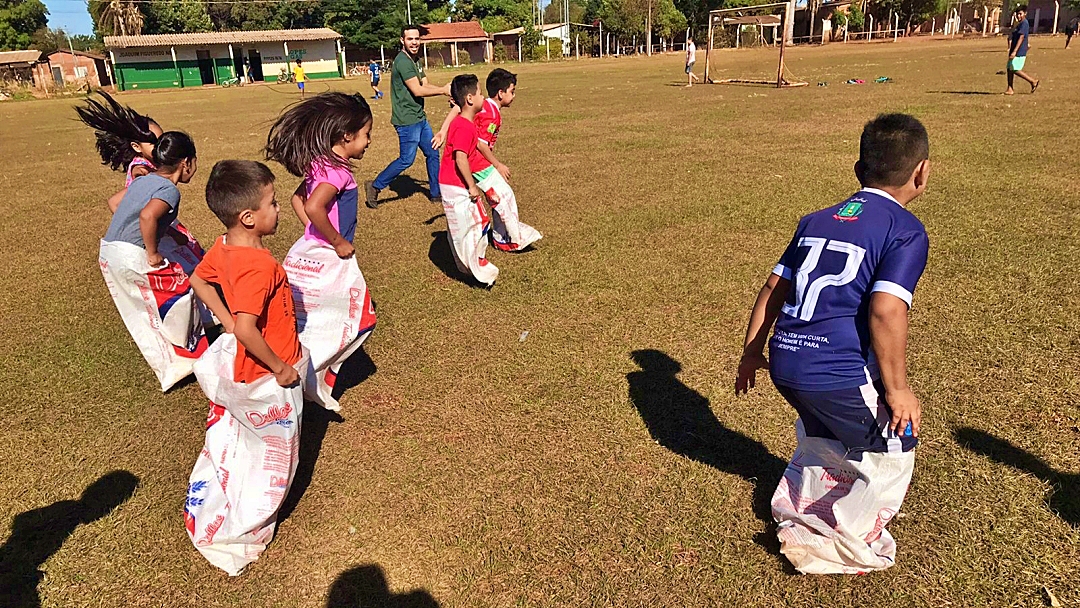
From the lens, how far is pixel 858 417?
98.0 inches

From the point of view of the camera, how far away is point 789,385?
8.52 ft

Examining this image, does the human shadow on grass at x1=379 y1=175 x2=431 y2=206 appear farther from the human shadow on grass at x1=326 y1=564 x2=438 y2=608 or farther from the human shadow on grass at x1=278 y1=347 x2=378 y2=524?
the human shadow on grass at x1=326 y1=564 x2=438 y2=608

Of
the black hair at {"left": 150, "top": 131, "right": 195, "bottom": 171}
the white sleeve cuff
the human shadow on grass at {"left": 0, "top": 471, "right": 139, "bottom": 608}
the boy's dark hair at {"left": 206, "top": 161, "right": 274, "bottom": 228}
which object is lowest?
the human shadow on grass at {"left": 0, "top": 471, "right": 139, "bottom": 608}

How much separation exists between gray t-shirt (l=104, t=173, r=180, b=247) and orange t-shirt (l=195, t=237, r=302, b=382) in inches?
62.7

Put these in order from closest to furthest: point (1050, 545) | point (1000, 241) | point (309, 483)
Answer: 1. point (1050, 545)
2. point (309, 483)
3. point (1000, 241)

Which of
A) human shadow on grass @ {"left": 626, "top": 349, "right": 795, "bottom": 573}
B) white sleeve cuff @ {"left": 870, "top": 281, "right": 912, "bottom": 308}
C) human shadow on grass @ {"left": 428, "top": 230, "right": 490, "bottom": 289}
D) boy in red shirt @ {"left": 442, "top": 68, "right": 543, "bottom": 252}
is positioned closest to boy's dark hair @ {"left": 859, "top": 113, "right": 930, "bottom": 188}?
white sleeve cuff @ {"left": 870, "top": 281, "right": 912, "bottom": 308}

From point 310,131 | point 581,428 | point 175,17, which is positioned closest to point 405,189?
point 310,131

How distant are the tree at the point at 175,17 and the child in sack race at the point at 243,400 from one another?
294 feet

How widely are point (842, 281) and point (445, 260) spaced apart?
16.7ft

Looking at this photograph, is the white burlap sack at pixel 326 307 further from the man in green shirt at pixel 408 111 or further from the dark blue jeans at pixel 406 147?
the dark blue jeans at pixel 406 147

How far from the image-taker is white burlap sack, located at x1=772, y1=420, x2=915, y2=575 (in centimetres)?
256

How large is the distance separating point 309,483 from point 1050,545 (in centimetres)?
356

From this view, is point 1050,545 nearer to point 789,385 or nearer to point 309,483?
point 789,385

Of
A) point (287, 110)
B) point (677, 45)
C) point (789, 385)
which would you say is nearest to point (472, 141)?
point (287, 110)
